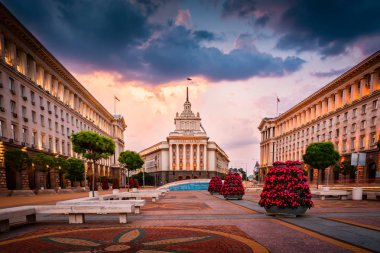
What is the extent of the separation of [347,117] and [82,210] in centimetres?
6257

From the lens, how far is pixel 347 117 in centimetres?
5881

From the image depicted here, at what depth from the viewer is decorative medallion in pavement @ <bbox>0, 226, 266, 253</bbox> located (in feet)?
24.2

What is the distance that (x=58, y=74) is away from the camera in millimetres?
56938

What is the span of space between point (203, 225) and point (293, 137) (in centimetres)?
8983

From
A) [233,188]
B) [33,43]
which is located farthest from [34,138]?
[233,188]

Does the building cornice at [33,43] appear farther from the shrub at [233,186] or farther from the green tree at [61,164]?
the shrub at [233,186]

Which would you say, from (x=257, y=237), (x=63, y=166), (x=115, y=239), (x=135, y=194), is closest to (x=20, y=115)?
(x=63, y=166)

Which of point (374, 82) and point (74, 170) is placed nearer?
point (74, 170)

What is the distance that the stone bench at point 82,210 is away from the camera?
11.1 meters

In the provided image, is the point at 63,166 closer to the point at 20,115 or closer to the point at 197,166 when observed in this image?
the point at 20,115

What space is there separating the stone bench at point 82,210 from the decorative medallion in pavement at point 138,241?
3.32ft

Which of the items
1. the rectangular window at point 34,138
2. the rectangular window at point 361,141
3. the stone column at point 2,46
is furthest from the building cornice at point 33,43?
the rectangular window at point 361,141

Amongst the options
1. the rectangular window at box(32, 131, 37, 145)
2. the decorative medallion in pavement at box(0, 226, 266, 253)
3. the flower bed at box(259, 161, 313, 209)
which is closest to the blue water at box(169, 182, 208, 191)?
the rectangular window at box(32, 131, 37, 145)

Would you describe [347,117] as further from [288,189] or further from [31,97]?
[31,97]
